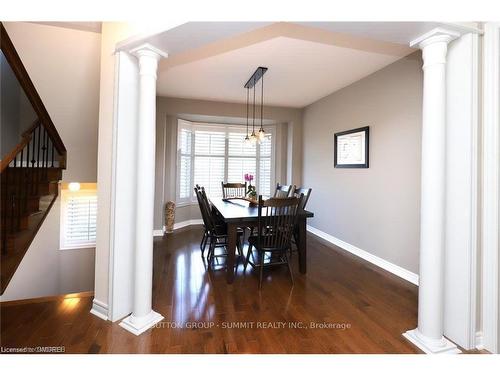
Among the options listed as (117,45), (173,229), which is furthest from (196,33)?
(173,229)

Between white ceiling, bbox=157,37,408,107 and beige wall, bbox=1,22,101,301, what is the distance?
3.47ft

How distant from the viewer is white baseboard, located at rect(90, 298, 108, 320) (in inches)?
81.9

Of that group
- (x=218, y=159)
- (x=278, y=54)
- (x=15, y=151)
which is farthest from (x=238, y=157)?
(x=15, y=151)

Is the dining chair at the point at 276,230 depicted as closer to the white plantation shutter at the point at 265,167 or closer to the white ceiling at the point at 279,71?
the white ceiling at the point at 279,71

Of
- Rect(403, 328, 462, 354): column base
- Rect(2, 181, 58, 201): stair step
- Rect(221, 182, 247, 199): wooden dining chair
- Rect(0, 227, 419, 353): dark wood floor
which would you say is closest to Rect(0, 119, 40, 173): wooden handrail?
Rect(2, 181, 58, 201): stair step

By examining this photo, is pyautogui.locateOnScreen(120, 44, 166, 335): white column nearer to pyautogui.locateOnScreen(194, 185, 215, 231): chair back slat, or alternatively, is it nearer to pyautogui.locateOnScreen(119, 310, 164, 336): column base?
pyautogui.locateOnScreen(119, 310, 164, 336): column base

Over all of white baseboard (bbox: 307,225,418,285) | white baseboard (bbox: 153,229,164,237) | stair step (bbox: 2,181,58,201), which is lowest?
white baseboard (bbox: 307,225,418,285)

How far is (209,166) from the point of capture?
583cm

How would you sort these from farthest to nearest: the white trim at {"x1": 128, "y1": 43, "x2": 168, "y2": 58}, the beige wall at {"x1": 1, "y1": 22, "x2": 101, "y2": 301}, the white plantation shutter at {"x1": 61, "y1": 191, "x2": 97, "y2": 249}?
1. the white plantation shutter at {"x1": 61, "y1": 191, "x2": 97, "y2": 249}
2. the beige wall at {"x1": 1, "y1": 22, "x2": 101, "y2": 301}
3. the white trim at {"x1": 128, "y1": 43, "x2": 168, "y2": 58}

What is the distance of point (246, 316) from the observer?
84.2 inches

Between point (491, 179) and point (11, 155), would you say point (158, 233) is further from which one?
point (491, 179)

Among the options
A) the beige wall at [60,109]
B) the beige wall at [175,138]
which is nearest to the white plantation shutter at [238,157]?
the beige wall at [175,138]

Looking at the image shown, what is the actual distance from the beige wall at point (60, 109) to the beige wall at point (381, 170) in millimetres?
3420
